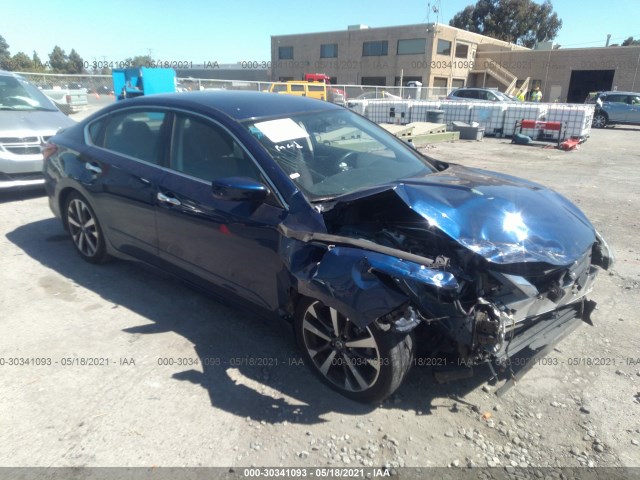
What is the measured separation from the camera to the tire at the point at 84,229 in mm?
4320

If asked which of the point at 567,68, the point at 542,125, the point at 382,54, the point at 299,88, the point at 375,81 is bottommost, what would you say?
the point at 542,125

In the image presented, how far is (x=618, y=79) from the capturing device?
3888 cm

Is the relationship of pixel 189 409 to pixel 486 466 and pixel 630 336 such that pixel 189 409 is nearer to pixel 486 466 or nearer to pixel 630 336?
pixel 486 466

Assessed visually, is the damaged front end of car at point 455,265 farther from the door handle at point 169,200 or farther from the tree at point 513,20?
the tree at point 513,20

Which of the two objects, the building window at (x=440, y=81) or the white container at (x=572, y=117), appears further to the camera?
the building window at (x=440, y=81)

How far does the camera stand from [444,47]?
44156 mm

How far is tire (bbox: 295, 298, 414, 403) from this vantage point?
2.49m

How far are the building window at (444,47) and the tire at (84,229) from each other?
44841 mm

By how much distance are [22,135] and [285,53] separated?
50.2m

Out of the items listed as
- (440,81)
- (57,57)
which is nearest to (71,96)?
(440,81)

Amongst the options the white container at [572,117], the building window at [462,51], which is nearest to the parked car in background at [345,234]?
the white container at [572,117]

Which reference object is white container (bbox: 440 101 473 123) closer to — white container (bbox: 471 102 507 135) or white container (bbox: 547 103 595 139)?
white container (bbox: 471 102 507 135)

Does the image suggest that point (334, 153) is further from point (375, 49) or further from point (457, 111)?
point (375, 49)

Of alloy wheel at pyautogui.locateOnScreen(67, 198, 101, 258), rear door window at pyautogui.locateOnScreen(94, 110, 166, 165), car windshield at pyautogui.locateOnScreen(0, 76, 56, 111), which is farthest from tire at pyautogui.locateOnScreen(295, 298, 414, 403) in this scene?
car windshield at pyautogui.locateOnScreen(0, 76, 56, 111)
